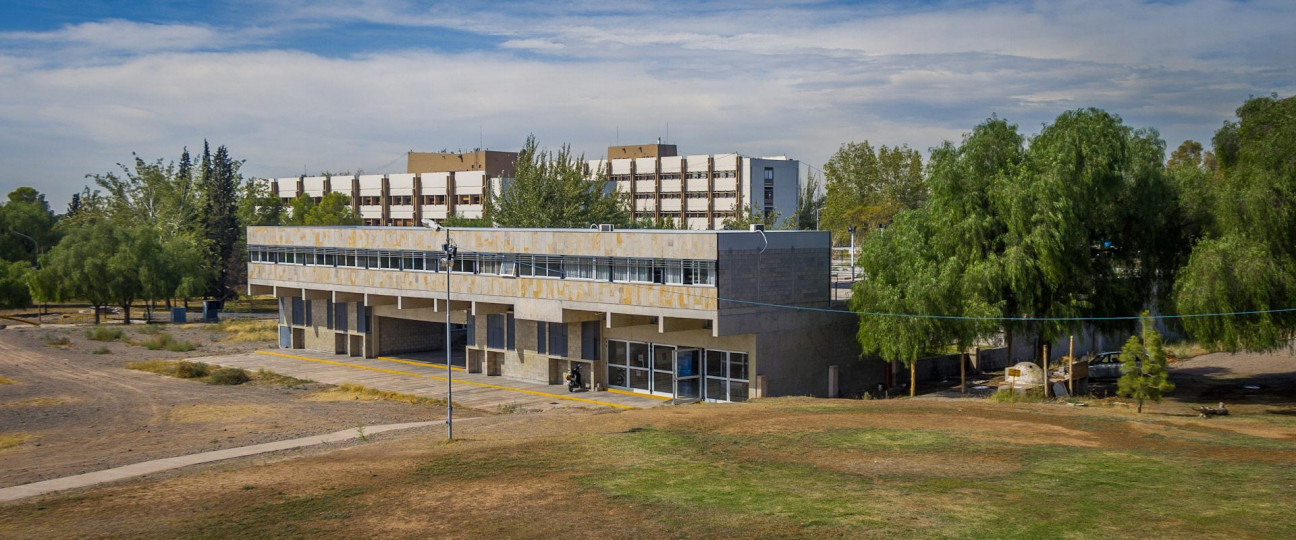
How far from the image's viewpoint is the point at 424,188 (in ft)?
399

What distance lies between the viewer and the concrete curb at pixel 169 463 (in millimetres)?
24328

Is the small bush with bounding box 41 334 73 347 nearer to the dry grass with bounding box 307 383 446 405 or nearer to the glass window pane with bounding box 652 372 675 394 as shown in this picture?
the dry grass with bounding box 307 383 446 405

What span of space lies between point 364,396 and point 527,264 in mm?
9190

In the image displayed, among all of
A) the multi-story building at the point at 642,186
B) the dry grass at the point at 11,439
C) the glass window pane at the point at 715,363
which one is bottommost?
the dry grass at the point at 11,439

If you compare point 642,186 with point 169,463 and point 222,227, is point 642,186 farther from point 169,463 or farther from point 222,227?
point 169,463

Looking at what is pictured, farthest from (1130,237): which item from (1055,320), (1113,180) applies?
(1055,320)

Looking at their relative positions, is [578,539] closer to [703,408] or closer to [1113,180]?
[703,408]

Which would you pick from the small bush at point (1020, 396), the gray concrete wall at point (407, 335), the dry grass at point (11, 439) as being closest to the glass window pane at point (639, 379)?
the small bush at point (1020, 396)

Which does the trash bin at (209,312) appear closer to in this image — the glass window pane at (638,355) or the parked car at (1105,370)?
the glass window pane at (638,355)

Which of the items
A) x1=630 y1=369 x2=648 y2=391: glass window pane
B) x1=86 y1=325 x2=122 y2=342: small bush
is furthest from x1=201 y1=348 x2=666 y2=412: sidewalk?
x1=86 y1=325 x2=122 y2=342: small bush

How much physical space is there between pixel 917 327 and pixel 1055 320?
16.3 feet

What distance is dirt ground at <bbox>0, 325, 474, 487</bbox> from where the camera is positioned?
1185 inches

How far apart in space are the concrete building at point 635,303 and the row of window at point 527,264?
7 centimetres

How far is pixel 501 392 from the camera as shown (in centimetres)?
4381
